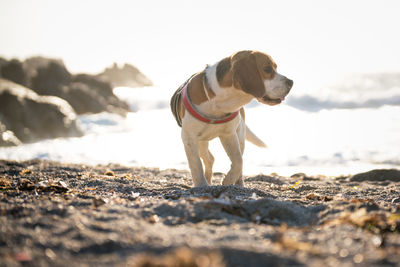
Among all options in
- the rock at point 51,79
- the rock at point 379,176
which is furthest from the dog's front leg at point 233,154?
the rock at point 51,79

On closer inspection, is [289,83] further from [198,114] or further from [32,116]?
[32,116]

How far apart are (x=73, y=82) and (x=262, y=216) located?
26.5 m

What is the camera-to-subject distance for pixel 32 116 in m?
15.5

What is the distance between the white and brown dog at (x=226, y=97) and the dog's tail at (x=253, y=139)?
1.15 meters

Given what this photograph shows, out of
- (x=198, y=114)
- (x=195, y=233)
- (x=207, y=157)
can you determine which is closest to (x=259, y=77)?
(x=198, y=114)

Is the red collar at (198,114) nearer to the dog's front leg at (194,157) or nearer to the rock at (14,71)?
the dog's front leg at (194,157)

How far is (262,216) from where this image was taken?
2.45m

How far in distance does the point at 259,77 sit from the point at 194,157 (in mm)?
1046

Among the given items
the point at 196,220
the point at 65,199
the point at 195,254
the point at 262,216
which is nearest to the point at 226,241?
the point at 195,254

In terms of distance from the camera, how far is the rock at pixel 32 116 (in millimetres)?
14508

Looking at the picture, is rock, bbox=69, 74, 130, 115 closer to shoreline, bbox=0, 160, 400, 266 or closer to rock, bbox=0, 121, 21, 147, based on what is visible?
rock, bbox=0, 121, 21, 147

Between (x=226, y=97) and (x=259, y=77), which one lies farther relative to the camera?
(x=226, y=97)

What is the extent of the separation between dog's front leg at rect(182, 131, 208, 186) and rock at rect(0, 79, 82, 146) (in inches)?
450

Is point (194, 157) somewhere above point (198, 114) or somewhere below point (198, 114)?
below
